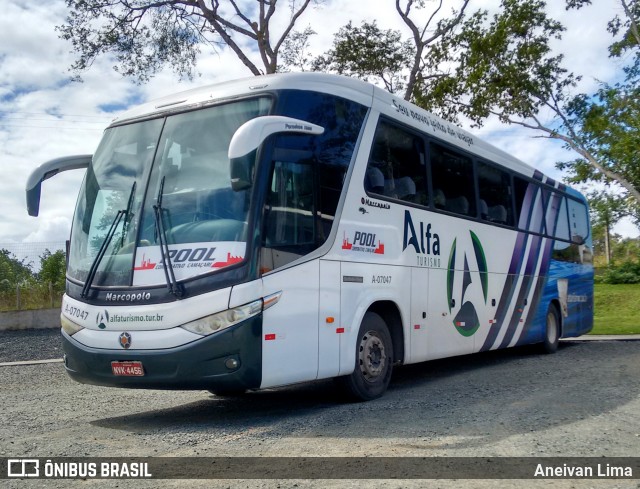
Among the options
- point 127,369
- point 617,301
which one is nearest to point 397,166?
point 127,369

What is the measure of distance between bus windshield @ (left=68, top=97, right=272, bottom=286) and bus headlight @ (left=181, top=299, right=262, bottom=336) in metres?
0.45

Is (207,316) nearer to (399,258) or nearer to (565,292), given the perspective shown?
(399,258)

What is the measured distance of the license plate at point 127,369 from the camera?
683 centimetres

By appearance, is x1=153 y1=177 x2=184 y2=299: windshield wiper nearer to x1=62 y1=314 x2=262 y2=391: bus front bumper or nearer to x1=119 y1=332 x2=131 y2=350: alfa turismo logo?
x1=62 y1=314 x2=262 y2=391: bus front bumper

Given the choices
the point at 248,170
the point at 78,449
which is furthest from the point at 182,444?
the point at 248,170

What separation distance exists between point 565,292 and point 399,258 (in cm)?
755

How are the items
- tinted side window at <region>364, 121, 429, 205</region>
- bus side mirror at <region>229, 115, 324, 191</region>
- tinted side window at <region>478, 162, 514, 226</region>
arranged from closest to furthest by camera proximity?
bus side mirror at <region>229, 115, 324, 191</region> < tinted side window at <region>364, 121, 429, 205</region> < tinted side window at <region>478, 162, 514, 226</region>

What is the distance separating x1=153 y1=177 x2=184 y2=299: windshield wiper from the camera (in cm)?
675

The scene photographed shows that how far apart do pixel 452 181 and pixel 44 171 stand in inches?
223

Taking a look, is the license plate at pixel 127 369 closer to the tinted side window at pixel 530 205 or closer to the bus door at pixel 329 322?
the bus door at pixel 329 322

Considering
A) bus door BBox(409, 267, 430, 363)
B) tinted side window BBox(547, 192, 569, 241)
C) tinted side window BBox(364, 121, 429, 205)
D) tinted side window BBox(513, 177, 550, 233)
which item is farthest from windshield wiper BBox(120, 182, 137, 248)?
tinted side window BBox(547, 192, 569, 241)

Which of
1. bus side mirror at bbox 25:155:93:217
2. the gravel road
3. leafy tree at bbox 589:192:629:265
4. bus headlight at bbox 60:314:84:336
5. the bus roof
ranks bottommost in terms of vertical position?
the gravel road

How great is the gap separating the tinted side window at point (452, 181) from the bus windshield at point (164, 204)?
357cm

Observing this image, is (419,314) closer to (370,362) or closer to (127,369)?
(370,362)
